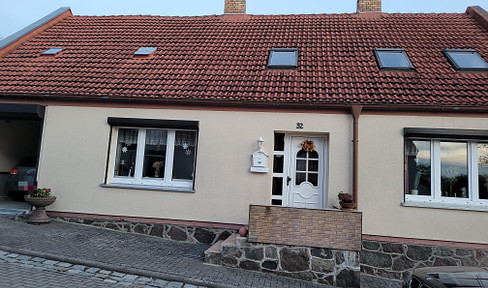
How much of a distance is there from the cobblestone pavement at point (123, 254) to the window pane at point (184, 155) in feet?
5.27

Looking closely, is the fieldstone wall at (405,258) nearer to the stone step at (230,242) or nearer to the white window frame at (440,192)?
the white window frame at (440,192)

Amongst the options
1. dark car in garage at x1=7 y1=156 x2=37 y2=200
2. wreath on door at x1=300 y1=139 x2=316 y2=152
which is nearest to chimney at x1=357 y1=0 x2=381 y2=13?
wreath on door at x1=300 y1=139 x2=316 y2=152

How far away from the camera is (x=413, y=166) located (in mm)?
6617

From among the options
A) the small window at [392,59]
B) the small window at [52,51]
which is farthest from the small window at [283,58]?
the small window at [52,51]

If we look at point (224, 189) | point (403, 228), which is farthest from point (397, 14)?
point (224, 189)

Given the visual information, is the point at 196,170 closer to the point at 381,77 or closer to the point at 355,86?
the point at 355,86

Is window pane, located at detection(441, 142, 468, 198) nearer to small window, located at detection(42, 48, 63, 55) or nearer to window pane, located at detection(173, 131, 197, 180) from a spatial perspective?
window pane, located at detection(173, 131, 197, 180)

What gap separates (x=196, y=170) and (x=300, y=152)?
2525 mm

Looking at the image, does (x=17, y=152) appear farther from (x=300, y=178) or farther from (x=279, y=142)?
(x=300, y=178)

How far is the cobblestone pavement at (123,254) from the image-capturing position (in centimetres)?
494

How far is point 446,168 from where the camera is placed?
6.51 metres

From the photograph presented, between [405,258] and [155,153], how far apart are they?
241 inches

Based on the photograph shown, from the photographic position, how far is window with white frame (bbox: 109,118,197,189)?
24.1 feet

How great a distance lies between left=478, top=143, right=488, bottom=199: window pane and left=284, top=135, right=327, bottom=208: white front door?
3.22 meters
